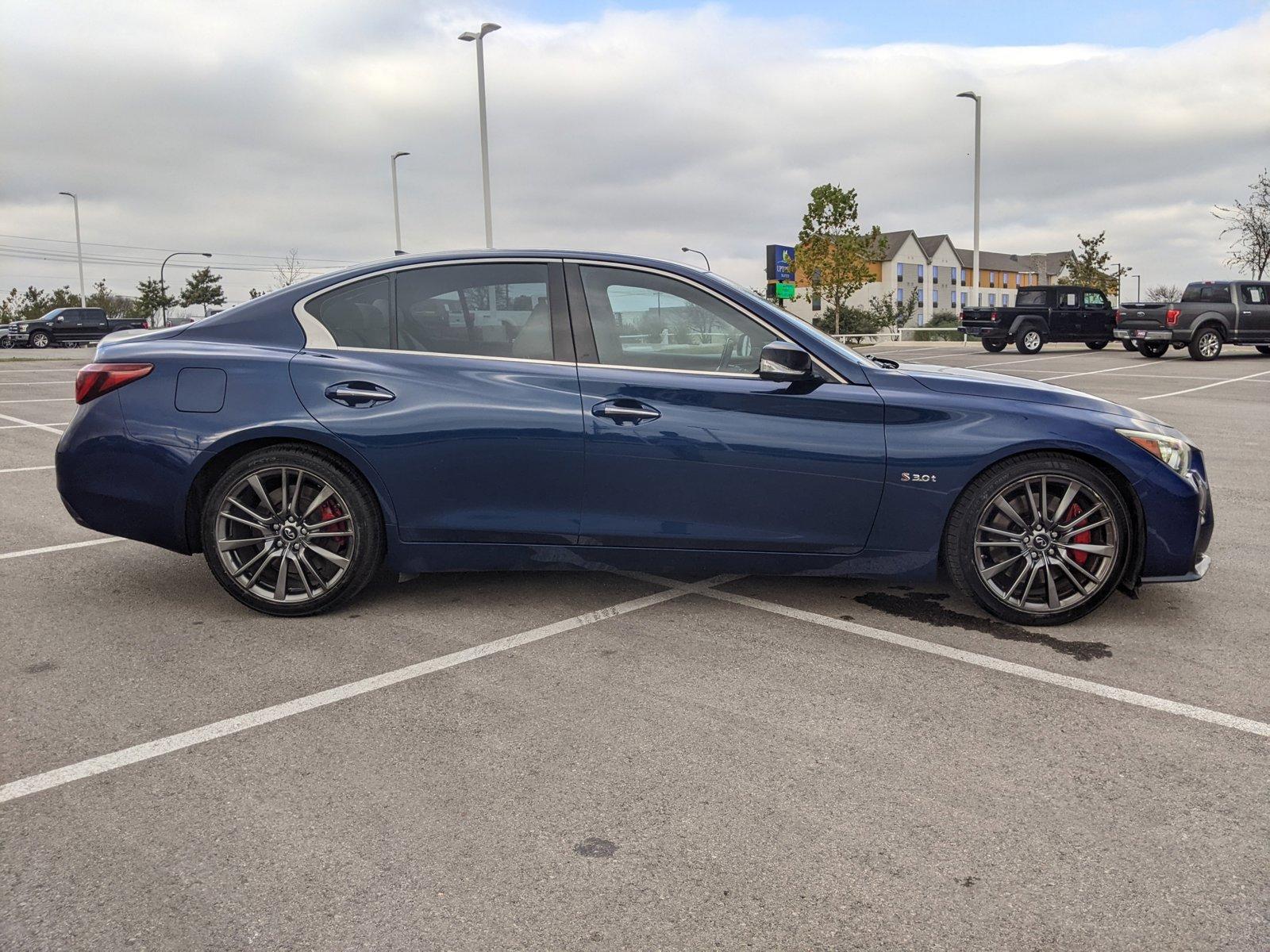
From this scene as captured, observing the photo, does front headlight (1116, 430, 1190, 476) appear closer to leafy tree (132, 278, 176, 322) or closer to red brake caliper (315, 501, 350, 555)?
red brake caliper (315, 501, 350, 555)

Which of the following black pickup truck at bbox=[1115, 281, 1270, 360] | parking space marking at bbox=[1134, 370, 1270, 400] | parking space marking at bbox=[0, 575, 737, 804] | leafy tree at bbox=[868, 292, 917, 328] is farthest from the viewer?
leafy tree at bbox=[868, 292, 917, 328]

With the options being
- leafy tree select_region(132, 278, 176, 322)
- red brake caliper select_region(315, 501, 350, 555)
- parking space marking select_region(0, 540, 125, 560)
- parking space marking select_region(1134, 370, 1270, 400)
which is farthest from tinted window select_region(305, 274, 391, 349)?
leafy tree select_region(132, 278, 176, 322)

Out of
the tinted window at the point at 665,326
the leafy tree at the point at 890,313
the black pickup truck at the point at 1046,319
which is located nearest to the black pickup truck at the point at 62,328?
the black pickup truck at the point at 1046,319

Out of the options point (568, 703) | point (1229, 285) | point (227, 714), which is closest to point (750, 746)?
point (568, 703)

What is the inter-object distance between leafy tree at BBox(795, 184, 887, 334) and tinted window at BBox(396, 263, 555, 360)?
52626 millimetres

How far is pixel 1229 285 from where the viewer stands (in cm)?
2523

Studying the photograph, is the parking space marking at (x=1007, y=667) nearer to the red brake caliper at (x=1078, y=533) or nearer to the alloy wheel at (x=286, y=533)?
the red brake caliper at (x=1078, y=533)

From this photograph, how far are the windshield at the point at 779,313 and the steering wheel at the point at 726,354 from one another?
183 millimetres

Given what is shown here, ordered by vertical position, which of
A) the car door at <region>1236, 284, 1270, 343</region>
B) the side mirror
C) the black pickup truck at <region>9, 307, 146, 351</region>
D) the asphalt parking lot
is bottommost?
the asphalt parking lot

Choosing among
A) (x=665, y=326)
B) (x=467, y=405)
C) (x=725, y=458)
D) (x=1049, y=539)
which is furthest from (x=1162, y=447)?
(x=467, y=405)

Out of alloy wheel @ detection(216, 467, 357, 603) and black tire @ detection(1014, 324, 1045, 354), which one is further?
black tire @ detection(1014, 324, 1045, 354)

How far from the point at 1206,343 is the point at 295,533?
2598 cm

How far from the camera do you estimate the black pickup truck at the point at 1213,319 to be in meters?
24.9

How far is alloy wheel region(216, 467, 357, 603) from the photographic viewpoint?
4383 mm
